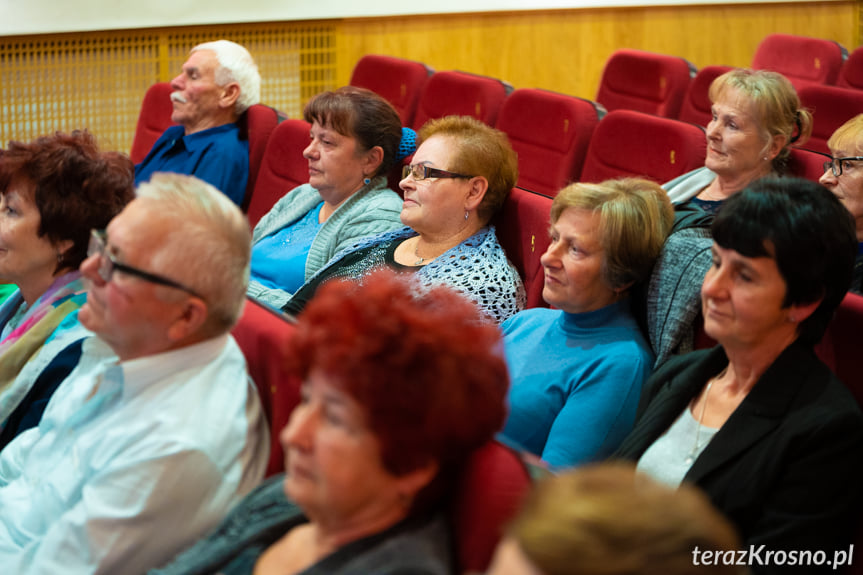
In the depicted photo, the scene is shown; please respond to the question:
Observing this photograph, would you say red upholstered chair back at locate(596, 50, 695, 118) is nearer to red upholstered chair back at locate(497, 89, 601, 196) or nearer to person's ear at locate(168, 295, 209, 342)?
red upholstered chair back at locate(497, 89, 601, 196)

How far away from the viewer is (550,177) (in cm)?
338

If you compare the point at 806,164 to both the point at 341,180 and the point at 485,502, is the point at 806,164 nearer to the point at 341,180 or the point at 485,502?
the point at 341,180

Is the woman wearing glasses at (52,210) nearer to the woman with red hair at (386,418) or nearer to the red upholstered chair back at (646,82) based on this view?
the woman with red hair at (386,418)

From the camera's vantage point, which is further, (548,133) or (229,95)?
(229,95)

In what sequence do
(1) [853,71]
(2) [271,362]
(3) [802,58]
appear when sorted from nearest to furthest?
(2) [271,362]
(1) [853,71]
(3) [802,58]

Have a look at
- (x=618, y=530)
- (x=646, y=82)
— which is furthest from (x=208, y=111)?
(x=618, y=530)

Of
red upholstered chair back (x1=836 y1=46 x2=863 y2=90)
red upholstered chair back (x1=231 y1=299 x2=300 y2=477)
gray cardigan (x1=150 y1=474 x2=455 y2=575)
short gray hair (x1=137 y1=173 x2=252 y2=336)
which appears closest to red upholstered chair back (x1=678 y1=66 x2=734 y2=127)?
red upholstered chair back (x1=836 y1=46 x2=863 y2=90)

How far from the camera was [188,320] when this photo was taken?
146 cm

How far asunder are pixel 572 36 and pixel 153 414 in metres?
5.02

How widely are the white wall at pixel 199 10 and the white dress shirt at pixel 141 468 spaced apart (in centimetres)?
387

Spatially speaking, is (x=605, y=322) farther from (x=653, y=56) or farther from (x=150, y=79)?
(x=150, y=79)

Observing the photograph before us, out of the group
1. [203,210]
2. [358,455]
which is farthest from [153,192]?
[358,455]

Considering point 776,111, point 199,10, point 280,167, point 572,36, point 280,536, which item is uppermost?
point 199,10

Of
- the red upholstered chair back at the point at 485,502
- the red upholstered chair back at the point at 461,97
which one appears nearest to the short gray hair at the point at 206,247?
the red upholstered chair back at the point at 485,502
